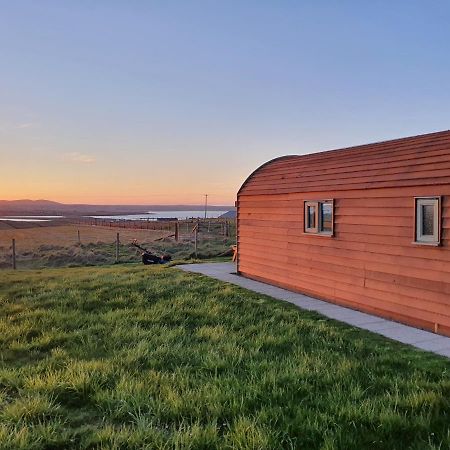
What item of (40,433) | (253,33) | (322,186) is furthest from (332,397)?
(253,33)

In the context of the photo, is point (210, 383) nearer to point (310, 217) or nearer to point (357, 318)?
point (357, 318)

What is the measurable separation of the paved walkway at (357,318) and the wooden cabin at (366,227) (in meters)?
0.25

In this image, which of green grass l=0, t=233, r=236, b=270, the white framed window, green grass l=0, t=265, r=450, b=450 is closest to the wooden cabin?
the white framed window

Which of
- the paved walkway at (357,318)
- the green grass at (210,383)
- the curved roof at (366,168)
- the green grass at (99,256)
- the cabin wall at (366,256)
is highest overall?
the curved roof at (366,168)

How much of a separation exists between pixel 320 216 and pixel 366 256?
5.67 ft

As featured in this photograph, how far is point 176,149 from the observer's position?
81.9 feet

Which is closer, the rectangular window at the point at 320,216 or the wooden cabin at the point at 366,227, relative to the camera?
the wooden cabin at the point at 366,227

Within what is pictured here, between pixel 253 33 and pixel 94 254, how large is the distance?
15084 millimetres

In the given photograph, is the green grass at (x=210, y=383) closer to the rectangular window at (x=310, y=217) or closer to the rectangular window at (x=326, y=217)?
the rectangular window at (x=326, y=217)

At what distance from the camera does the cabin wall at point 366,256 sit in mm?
7602

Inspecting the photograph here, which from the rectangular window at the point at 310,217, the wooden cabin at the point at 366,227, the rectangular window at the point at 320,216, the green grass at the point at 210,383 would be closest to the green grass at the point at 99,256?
the wooden cabin at the point at 366,227

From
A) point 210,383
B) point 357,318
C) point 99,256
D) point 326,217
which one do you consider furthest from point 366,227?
point 99,256

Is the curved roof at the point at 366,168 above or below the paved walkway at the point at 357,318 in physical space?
above

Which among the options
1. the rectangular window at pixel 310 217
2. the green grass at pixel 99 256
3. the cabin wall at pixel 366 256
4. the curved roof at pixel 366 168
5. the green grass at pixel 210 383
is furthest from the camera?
the green grass at pixel 99 256
